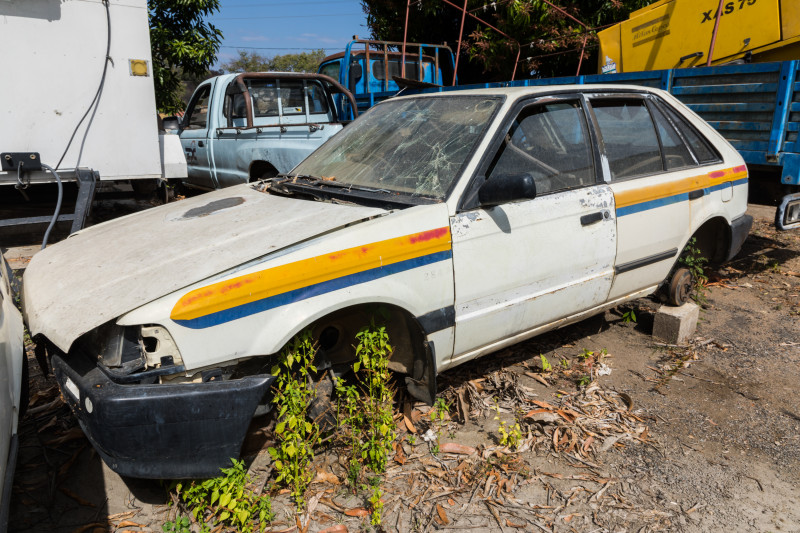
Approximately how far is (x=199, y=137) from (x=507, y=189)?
6.76 metres

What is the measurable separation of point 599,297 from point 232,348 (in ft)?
7.75

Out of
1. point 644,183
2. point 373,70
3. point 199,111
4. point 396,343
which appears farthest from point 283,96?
point 396,343

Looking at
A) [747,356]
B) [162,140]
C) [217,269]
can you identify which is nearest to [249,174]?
[162,140]

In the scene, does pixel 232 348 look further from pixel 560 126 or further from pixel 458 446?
pixel 560 126

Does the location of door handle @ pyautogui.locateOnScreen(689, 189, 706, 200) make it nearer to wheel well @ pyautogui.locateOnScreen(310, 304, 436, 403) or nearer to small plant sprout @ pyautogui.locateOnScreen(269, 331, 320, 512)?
wheel well @ pyautogui.locateOnScreen(310, 304, 436, 403)

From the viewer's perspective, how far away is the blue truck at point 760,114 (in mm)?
4906

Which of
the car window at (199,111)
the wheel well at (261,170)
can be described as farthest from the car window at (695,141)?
the car window at (199,111)

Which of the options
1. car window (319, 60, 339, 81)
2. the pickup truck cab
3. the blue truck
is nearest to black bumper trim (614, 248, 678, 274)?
the blue truck

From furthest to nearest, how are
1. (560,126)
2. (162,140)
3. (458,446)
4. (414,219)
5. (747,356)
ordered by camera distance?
(162,140)
(747,356)
(560,126)
(458,446)
(414,219)

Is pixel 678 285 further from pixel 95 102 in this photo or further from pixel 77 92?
pixel 77 92

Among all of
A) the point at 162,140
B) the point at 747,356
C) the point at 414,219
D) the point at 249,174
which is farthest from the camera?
the point at 249,174

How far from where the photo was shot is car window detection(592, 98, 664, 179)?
148 inches

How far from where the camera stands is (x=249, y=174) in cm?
733

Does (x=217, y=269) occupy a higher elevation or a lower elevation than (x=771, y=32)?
lower
